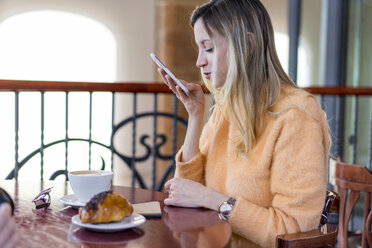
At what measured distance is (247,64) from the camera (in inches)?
54.7

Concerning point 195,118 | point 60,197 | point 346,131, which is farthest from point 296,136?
point 346,131

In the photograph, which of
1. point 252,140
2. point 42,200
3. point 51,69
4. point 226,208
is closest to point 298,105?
point 252,140

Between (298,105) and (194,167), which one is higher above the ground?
(298,105)

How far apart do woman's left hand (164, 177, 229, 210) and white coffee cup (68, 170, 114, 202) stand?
7.4 inches

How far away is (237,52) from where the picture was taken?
1379 millimetres

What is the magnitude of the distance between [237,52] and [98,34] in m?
5.39

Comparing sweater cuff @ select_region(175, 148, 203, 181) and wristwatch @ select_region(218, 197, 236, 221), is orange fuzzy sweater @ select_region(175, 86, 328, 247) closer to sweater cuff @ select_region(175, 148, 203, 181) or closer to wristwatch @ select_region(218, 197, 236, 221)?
wristwatch @ select_region(218, 197, 236, 221)

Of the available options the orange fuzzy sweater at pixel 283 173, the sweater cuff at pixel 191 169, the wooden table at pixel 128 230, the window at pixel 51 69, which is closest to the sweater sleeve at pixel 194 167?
the sweater cuff at pixel 191 169

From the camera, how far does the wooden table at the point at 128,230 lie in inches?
36.7

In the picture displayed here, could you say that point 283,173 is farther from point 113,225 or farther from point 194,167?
point 113,225

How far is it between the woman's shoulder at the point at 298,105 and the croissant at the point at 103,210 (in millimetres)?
538

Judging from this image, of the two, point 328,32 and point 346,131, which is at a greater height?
point 328,32

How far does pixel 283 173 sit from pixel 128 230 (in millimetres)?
449

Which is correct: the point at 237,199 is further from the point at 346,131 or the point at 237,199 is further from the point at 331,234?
the point at 346,131
